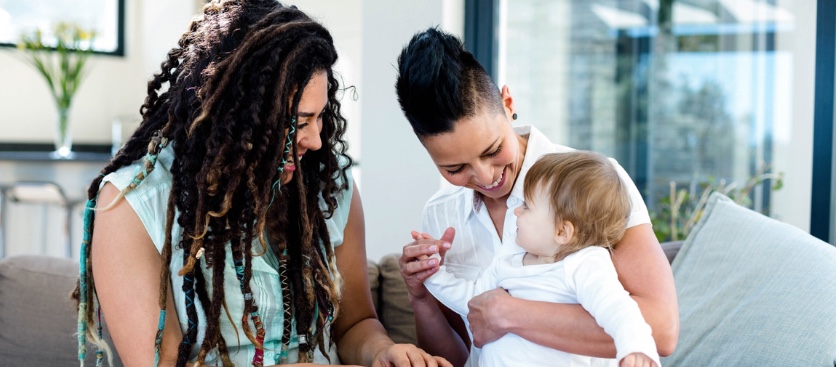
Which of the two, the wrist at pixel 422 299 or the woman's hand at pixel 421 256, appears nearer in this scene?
the woman's hand at pixel 421 256

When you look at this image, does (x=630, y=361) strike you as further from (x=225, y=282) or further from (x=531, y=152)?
(x=225, y=282)

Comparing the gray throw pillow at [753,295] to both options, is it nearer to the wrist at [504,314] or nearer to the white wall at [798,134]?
the white wall at [798,134]

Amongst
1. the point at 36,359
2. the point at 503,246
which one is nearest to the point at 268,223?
the point at 503,246

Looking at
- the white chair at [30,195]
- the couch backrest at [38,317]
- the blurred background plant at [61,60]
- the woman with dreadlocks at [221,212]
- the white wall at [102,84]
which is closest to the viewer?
the woman with dreadlocks at [221,212]

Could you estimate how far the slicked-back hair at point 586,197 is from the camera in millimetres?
1499

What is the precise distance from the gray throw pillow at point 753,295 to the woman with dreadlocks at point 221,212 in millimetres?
723

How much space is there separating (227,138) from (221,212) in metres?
0.14

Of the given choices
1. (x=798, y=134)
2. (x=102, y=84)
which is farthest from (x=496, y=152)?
(x=102, y=84)

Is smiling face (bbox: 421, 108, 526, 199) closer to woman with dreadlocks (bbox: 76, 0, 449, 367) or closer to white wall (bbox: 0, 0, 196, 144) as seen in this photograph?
woman with dreadlocks (bbox: 76, 0, 449, 367)

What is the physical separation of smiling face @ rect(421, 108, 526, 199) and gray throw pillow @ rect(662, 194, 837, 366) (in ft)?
2.24

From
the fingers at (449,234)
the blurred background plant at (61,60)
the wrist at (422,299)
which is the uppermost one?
the blurred background plant at (61,60)

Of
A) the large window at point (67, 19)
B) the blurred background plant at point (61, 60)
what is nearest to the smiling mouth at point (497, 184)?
the blurred background plant at point (61, 60)

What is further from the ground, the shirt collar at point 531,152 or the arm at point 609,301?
the shirt collar at point 531,152

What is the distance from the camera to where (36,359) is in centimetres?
214
